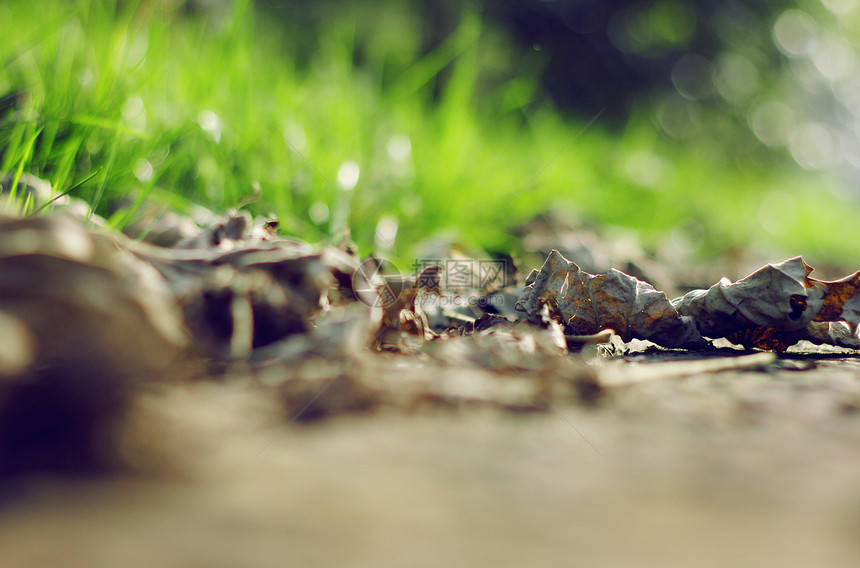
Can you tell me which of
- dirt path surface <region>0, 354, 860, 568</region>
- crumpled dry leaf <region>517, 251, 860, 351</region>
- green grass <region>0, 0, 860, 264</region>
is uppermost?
green grass <region>0, 0, 860, 264</region>

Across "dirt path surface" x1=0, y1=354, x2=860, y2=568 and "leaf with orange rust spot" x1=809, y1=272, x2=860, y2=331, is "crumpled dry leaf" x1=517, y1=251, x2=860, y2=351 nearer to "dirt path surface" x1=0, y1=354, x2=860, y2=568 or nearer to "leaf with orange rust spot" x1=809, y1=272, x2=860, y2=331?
"leaf with orange rust spot" x1=809, y1=272, x2=860, y2=331

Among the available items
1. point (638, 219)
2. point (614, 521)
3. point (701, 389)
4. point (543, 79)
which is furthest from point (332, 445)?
point (543, 79)

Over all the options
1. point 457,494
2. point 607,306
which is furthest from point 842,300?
point 457,494

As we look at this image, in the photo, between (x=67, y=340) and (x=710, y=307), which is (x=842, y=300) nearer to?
(x=710, y=307)

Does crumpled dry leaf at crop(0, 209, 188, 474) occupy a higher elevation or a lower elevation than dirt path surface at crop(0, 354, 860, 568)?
higher

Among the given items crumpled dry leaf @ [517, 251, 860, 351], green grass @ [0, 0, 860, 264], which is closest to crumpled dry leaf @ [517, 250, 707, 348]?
crumpled dry leaf @ [517, 251, 860, 351]

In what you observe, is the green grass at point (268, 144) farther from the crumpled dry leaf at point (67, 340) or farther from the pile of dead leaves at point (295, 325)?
the crumpled dry leaf at point (67, 340)
